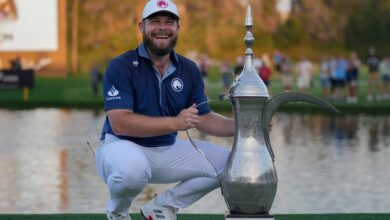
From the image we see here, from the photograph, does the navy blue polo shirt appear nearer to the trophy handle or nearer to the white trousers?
the white trousers

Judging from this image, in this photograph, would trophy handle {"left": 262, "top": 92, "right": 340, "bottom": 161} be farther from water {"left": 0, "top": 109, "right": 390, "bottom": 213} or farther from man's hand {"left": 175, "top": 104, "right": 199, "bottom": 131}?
water {"left": 0, "top": 109, "right": 390, "bottom": 213}

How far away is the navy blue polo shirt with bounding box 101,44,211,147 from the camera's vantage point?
25.8ft

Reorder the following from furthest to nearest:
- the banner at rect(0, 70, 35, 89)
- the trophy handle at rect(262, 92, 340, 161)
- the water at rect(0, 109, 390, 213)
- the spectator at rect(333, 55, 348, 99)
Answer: the spectator at rect(333, 55, 348, 99) < the banner at rect(0, 70, 35, 89) < the water at rect(0, 109, 390, 213) < the trophy handle at rect(262, 92, 340, 161)

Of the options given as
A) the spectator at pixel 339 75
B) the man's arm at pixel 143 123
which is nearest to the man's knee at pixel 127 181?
the man's arm at pixel 143 123

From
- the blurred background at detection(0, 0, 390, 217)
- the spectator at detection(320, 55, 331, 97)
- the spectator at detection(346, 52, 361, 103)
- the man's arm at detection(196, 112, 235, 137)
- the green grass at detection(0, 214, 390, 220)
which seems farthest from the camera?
the spectator at detection(320, 55, 331, 97)

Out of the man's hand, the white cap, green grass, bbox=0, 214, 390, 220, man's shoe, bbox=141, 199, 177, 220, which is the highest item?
the white cap

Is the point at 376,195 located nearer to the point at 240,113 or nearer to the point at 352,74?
the point at 240,113

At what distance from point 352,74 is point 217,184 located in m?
32.9

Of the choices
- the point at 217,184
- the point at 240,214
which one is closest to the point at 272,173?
the point at 240,214

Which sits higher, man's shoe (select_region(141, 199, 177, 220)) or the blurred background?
man's shoe (select_region(141, 199, 177, 220))

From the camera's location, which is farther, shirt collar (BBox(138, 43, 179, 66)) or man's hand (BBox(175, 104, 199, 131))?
shirt collar (BBox(138, 43, 179, 66))

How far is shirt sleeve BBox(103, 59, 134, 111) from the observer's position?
7820 millimetres

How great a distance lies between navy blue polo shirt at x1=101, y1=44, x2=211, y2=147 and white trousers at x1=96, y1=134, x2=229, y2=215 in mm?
101

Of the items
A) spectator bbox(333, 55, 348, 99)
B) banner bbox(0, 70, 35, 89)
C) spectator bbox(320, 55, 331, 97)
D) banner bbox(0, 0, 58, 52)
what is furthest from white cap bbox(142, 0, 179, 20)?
banner bbox(0, 0, 58, 52)
